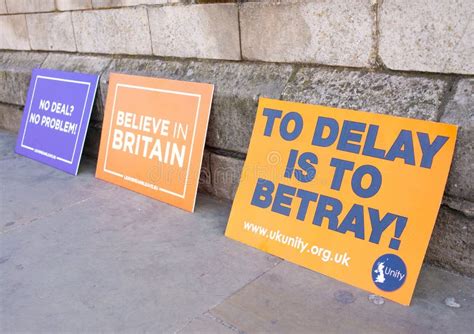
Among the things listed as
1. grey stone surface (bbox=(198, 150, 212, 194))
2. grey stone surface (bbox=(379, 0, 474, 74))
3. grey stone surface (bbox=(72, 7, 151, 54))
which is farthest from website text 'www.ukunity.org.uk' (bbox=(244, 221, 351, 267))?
grey stone surface (bbox=(72, 7, 151, 54))

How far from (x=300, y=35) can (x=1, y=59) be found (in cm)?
436

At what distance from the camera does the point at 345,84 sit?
101 inches

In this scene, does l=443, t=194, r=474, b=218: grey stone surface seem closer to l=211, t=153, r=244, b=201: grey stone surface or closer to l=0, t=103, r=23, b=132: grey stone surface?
l=211, t=153, r=244, b=201: grey stone surface

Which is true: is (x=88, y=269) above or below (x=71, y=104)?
below

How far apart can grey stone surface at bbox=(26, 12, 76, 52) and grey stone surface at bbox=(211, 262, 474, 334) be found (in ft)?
11.2

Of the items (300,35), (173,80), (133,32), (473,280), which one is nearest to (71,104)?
(133,32)

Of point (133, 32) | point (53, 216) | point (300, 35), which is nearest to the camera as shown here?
point (300, 35)

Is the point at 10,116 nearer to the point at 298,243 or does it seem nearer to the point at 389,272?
the point at 298,243

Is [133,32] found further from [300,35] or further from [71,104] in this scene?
[300,35]

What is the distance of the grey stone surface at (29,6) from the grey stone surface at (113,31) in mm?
461

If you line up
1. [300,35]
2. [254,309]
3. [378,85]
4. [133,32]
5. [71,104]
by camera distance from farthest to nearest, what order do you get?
[71,104] < [133,32] < [300,35] < [378,85] < [254,309]

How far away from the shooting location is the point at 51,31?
15.2 ft

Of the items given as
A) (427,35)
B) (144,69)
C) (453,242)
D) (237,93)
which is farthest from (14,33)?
(453,242)

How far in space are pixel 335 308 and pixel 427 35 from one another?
145cm
